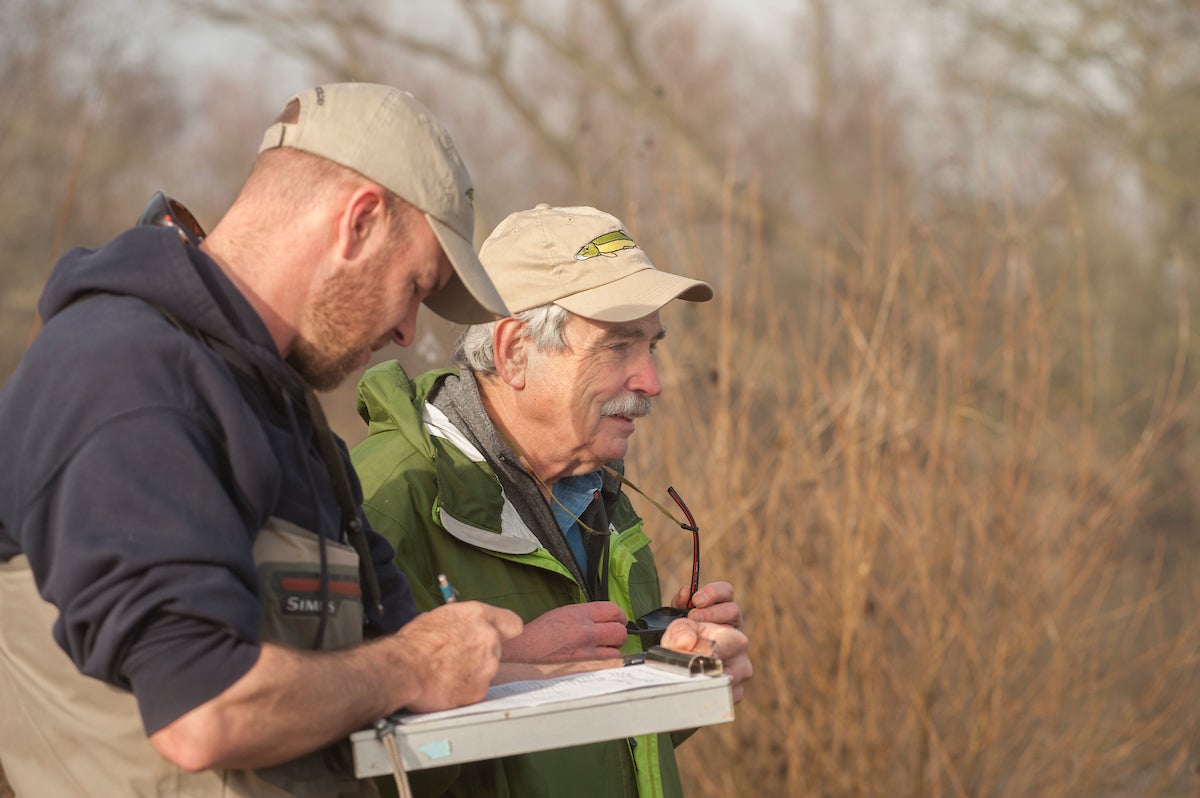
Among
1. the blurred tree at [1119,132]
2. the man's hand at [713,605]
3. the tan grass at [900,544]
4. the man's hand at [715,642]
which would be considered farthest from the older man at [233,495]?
the blurred tree at [1119,132]

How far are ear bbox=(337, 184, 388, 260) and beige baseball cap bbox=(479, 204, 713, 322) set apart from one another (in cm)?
99

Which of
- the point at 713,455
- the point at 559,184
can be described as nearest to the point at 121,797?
the point at 713,455

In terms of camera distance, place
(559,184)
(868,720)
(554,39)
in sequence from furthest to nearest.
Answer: (554,39), (559,184), (868,720)

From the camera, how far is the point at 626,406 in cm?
286

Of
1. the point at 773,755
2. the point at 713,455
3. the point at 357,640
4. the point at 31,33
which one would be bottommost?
the point at 773,755

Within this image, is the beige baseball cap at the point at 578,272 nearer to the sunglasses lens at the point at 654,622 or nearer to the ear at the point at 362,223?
the sunglasses lens at the point at 654,622

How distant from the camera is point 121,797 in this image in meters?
1.63

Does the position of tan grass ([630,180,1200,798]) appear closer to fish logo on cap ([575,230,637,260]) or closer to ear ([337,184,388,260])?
fish logo on cap ([575,230,637,260])

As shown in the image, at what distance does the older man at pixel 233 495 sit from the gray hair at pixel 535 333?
2.48 ft

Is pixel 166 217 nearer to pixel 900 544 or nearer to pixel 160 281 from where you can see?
pixel 160 281

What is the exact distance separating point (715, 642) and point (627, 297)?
0.82 m

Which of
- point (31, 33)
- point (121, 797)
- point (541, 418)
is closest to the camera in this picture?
point (121, 797)

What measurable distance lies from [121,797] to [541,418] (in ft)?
4.44

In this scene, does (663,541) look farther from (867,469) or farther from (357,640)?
(357,640)
